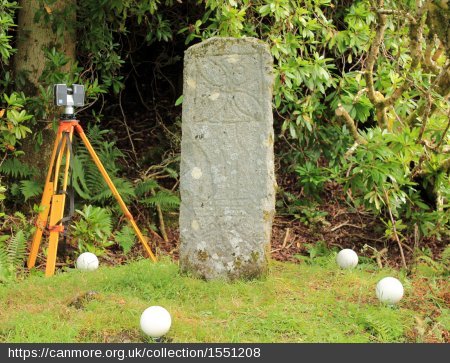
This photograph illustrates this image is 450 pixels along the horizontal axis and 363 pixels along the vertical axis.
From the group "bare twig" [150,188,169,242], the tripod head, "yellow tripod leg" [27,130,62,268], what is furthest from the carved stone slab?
"bare twig" [150,188,169,242]

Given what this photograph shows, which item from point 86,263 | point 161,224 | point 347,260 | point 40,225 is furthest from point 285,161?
point 40,225

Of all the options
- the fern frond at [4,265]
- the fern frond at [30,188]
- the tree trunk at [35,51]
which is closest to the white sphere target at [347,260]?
the fern frond at [4,265]

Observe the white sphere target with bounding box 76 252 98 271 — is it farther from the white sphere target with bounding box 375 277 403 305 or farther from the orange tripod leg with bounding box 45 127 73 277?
the white sphere target with bounding box 375 277 403 305

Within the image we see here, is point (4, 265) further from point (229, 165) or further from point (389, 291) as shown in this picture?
point (389, 291)

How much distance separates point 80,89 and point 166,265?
1.60 m

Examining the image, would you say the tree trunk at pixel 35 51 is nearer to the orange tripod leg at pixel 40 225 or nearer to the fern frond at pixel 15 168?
the fern frond at pixel 15 168

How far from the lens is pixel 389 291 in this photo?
181 inches

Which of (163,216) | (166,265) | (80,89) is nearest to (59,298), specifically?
(166,265)

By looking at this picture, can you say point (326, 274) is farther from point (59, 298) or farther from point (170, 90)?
point (170, 90)

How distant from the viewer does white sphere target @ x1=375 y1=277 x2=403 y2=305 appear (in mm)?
4598

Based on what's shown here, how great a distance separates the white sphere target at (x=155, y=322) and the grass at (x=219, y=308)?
0.55 feet

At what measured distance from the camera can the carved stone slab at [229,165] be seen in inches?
199

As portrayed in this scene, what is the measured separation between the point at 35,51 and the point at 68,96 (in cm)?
156

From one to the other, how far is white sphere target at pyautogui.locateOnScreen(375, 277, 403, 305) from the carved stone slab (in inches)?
35.0
